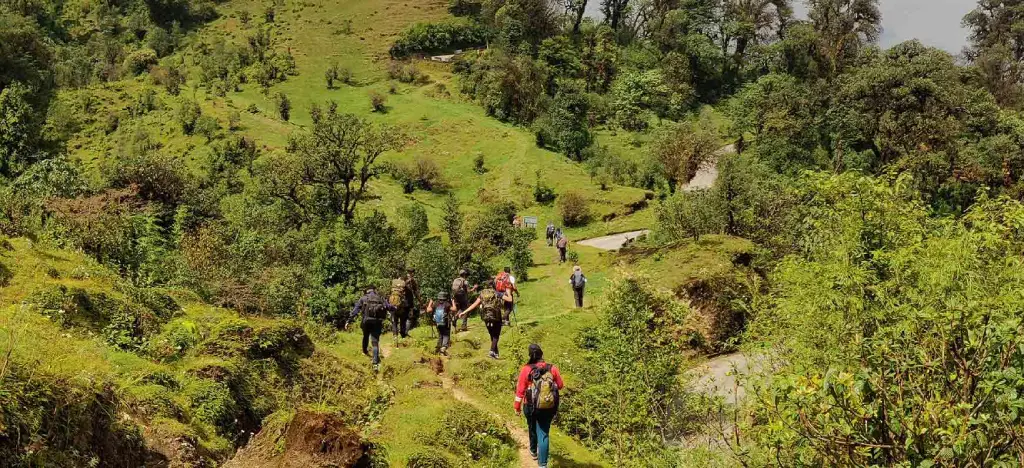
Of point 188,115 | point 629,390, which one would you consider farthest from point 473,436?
point 188,115

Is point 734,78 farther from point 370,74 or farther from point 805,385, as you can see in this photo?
point 805,385

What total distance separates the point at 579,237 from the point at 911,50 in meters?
26.5

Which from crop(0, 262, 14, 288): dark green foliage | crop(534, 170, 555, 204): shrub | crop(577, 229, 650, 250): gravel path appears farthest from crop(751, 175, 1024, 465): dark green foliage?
crop(534, 170, 555, 204): shrub

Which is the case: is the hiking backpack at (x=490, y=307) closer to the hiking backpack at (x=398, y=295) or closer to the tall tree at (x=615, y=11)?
the hiking backpack at (x=398, y=295)

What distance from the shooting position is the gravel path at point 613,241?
33.4 metres

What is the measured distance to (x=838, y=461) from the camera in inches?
187

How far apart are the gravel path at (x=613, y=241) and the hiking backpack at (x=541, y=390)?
24.9 m

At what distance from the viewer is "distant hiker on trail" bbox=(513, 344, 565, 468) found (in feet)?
26.3

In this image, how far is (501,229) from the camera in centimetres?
2953

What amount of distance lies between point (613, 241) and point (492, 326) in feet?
74.3

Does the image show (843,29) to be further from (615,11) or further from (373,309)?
(373,309)

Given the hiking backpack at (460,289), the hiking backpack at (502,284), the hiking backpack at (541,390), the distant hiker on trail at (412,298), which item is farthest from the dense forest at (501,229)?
the hiking backpack at (541,390)

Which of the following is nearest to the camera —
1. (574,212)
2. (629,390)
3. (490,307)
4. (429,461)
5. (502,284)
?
(429,461)

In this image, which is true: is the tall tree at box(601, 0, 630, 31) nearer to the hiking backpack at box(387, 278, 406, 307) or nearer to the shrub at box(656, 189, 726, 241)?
the shrub at box(656, 189, 726, 241)
